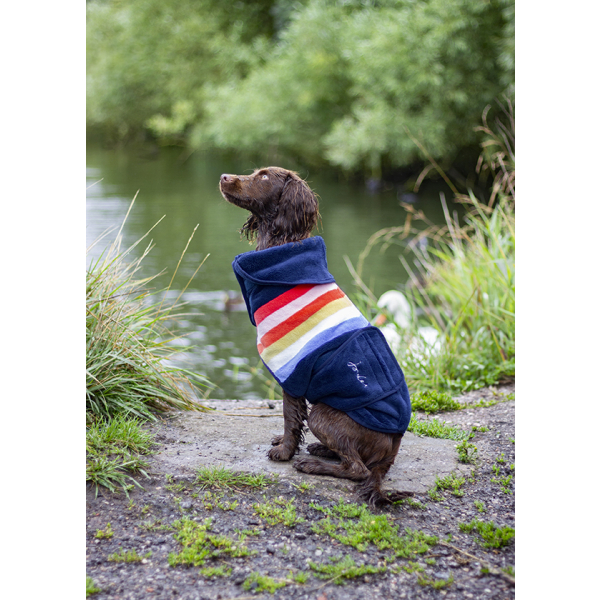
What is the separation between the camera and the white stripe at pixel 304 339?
8.32 ft

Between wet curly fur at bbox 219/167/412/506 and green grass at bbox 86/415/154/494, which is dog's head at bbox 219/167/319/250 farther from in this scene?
green grass at bbox 86/415/154/494

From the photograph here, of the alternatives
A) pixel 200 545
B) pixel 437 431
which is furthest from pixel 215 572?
pixel 437 431

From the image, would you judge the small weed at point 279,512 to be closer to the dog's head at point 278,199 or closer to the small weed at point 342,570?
the small weed at point 342,570

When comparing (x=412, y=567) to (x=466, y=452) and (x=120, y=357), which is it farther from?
(x=120, y=357)

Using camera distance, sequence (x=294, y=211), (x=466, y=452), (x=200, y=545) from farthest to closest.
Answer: (x=466, y=452)
(x=294, y=211)
(x=200, y=545)

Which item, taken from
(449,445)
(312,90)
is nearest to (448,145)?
(312,90)

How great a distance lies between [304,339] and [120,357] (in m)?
1.10

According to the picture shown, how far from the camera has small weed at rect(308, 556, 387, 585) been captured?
6.79ft

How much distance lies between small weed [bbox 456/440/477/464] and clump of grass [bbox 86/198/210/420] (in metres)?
1.49

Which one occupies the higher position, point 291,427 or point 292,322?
point 292,322

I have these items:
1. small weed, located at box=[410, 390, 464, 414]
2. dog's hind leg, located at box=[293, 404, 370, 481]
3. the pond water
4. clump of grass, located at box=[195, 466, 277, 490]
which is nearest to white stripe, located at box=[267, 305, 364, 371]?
dog's hind leg, located at box=[293, 404, 370, 481]

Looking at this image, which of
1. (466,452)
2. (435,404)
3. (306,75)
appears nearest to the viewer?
→ (466,452)

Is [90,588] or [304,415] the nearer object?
[90,588]

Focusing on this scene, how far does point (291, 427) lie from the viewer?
2.71 m
